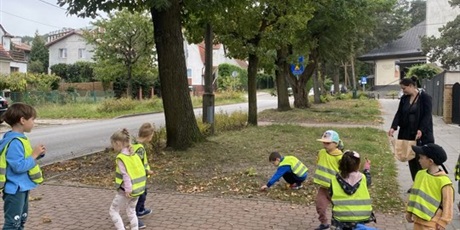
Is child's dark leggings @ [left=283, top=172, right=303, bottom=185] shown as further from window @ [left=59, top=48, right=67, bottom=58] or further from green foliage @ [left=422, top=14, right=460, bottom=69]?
window @ [left=59, top=48, right=67, bottom=58]

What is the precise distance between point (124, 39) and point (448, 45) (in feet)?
88.8

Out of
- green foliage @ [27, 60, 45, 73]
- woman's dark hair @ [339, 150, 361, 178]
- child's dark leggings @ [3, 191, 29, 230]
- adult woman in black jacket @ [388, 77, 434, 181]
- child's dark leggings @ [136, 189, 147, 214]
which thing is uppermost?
green foliage @ [27, 60, 45, 73]

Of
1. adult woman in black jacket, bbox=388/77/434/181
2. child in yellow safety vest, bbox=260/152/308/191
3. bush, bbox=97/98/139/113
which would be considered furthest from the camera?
bush, bbox=97/98/139/113

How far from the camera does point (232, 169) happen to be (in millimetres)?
8391

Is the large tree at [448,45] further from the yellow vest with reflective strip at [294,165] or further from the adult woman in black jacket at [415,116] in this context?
the yellow vest with reflective strip at [294,165]

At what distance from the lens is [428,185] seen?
4090 mm

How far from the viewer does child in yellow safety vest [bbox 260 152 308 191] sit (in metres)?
6.55

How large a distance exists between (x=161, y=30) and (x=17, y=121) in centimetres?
594

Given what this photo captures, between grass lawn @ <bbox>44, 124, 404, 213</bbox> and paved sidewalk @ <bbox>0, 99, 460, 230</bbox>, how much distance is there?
0.37m

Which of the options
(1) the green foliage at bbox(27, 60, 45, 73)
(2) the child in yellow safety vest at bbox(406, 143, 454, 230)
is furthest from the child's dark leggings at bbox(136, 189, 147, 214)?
(1) the green foliage at bbox(27, 60, 45, 73)

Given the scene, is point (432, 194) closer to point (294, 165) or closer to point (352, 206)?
point (352, 206)

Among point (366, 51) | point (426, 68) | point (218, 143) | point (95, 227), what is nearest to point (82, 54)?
point (366, 51)

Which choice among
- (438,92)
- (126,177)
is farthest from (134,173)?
(438,92)

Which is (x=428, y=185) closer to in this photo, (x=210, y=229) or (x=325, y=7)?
(x=210, y=229)
